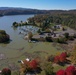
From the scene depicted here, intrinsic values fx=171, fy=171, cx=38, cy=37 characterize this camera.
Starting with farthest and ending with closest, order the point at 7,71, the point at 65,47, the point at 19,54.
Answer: the point at 65,47
the point at 19,54
the point at 7,71

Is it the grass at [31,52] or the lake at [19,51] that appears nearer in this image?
the lake at [19,51]

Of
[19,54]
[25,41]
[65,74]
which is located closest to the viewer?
[65,74]

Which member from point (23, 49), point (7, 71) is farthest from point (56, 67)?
point (23, 49)

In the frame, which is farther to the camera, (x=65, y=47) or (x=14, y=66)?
(x=65, y=47)

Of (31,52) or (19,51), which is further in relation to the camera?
(19,51)

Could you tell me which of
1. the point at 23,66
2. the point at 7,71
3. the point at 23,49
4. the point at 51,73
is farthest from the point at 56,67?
the point at 23,49

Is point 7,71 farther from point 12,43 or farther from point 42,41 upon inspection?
point 42,41

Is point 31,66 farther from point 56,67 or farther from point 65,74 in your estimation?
point 65,74

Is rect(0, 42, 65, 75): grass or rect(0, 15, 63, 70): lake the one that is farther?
rect(0, 42, 65, 75): grass

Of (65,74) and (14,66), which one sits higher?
(65,74)
